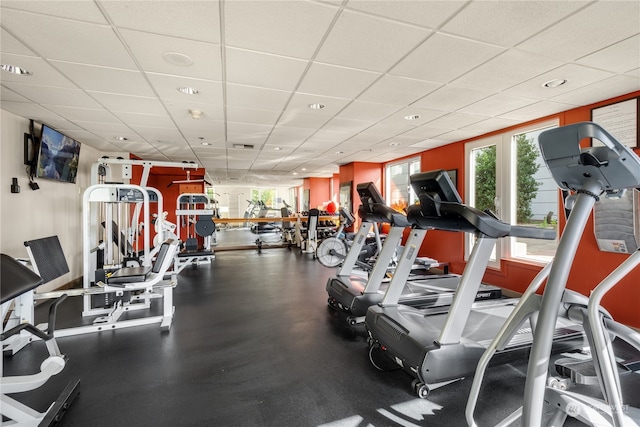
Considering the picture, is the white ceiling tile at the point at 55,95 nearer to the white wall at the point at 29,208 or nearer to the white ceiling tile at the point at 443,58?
the white wall at the point at 29,208

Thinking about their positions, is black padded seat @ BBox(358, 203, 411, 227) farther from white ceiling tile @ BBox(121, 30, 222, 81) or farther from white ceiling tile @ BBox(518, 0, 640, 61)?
white ceiling tile @ BBox(121, 30, 222, 81)

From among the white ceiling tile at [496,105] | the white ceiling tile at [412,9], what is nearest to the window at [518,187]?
the white ceiling tile at [496,105]

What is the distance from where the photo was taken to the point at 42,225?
13.5ft

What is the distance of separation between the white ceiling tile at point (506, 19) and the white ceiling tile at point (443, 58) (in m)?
0.10

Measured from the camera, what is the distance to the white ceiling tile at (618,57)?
2.17 metres

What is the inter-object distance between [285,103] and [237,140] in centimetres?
227

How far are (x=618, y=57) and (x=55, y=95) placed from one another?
17.4 ft

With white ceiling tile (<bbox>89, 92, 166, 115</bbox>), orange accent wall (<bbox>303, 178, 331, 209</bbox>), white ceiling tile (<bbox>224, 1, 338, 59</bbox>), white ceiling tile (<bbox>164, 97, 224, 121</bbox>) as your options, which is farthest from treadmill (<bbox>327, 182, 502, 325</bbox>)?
orange accent wall (<bbox>303, 178, 331, 209</bbox>)

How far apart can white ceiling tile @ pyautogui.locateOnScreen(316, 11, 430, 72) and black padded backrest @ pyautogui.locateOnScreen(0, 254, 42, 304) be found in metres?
→ 2.47

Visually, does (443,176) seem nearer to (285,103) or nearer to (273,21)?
(273,21)

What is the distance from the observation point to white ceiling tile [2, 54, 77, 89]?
7.76 ft

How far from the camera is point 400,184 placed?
24.9 ft

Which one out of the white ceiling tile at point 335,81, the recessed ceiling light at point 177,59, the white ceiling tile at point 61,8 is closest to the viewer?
the white ceiling tile at point 61,8

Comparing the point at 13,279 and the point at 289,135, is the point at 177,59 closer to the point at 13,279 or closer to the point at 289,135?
the point at 13,279
